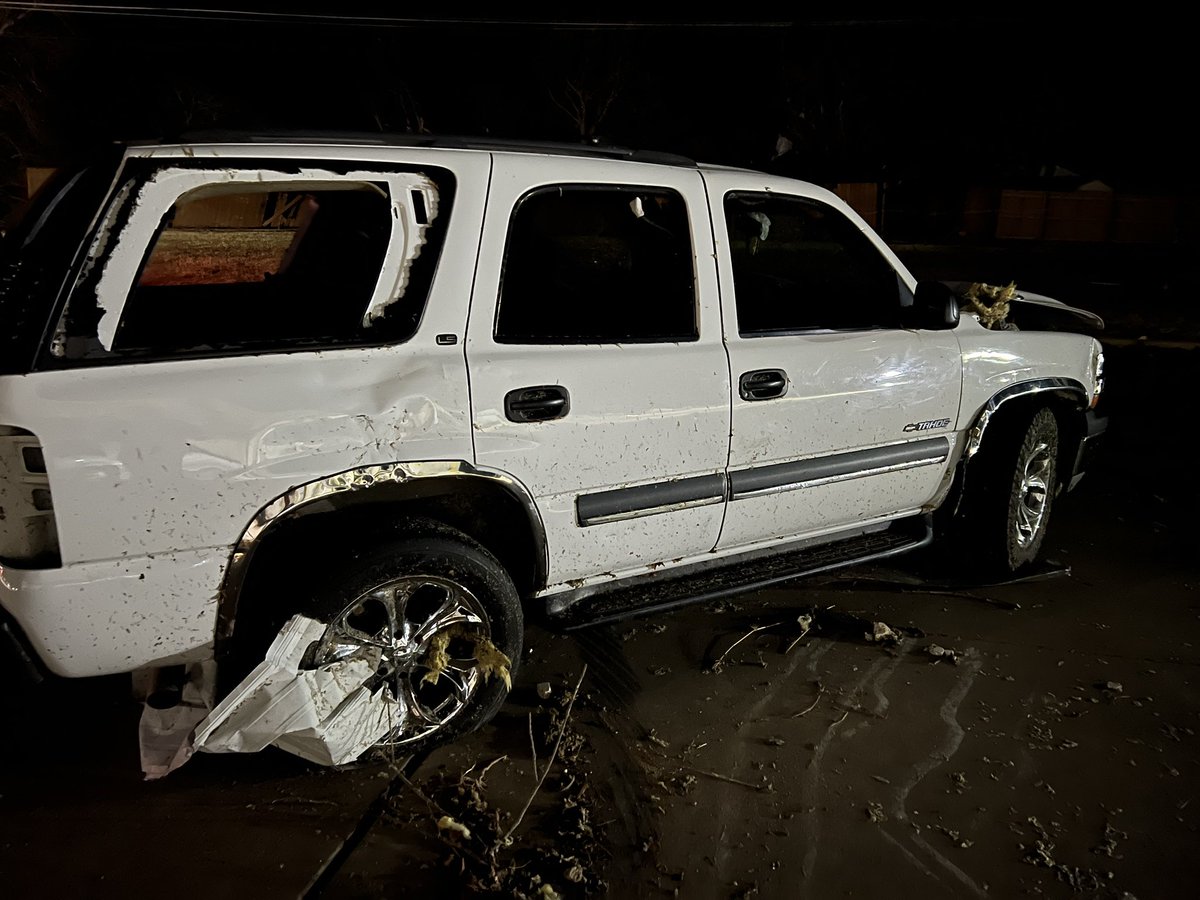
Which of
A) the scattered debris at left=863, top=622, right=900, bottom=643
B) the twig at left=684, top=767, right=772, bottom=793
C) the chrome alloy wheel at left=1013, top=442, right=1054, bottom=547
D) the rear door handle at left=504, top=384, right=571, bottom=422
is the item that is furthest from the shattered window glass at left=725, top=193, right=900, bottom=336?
the twig at left=684, top=767, right=772, bottom=793

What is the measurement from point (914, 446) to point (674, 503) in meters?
1.27

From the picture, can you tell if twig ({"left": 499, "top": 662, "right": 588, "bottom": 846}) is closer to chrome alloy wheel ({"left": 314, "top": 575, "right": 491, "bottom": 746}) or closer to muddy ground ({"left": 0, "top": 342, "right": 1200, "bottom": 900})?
muddy ground ({"left": 0, "top": 342, "right": 1200, "bottom": 900})

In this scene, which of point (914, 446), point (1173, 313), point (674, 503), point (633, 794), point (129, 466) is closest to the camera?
point (129, 466)

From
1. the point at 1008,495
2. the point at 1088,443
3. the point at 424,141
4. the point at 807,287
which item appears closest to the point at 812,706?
the point at 1008,495

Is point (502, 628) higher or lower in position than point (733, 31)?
lower

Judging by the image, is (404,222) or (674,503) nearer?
(404,222)

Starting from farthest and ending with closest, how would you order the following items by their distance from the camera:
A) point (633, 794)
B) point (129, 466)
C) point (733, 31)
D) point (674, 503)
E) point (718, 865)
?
point (733, 31), point (674, 503), point (633, 794), point (718, 865), point (129, 466)

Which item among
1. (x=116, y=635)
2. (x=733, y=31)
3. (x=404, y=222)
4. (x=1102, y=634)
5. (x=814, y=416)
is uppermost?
(x=733, y=31)

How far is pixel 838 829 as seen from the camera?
8.73ft

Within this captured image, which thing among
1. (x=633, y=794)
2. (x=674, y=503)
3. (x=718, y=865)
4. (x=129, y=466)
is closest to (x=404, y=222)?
(x=129, y=466)

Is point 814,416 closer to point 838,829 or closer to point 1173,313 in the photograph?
point 838,829

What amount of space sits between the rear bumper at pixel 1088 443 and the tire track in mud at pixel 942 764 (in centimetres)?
144

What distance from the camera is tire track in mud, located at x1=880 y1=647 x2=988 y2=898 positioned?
2.51 meters

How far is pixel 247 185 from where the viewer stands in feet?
8.04
